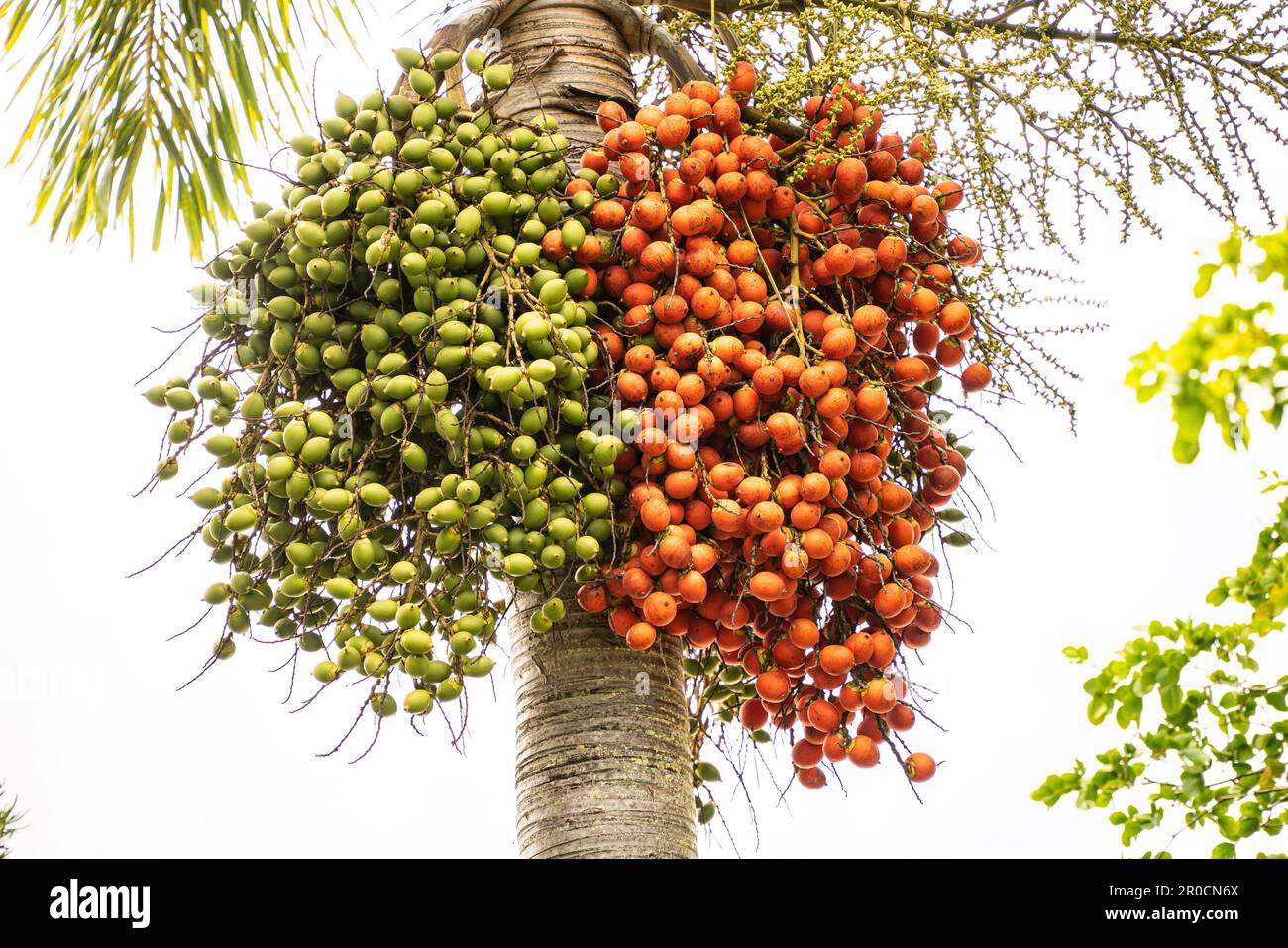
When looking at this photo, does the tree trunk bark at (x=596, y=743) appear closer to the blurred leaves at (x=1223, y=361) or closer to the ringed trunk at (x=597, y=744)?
the ringed trunk at (x=597, y=744)

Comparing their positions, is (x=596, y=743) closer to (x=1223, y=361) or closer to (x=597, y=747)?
(x=597, y=747)

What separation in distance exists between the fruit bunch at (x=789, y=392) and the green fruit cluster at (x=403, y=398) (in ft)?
0.25

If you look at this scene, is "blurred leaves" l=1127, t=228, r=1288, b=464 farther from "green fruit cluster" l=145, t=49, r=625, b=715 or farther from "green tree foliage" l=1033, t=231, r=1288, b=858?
"green fruit cluster" l=145, t=49, r=625, b=715

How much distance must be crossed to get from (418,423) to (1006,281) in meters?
0.79

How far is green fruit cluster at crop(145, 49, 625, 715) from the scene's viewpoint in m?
1.37

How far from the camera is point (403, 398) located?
1383 millimetres

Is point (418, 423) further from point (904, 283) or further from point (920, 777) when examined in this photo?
point (920, 777)

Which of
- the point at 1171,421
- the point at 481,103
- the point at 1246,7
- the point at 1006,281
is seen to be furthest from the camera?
the point at 1246,7

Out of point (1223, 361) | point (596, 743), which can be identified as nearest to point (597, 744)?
point (596, 743)

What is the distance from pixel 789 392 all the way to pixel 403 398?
1.38 ft

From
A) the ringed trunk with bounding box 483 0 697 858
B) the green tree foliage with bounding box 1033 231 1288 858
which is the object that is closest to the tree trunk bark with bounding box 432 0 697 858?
the ringed trunk with bounding box 483 0 697 858

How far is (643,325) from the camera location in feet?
4.92

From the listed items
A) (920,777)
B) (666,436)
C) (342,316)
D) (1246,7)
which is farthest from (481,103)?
(1246,7)

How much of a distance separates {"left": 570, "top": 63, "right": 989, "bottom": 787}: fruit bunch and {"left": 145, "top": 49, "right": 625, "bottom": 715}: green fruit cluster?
0.25ft
